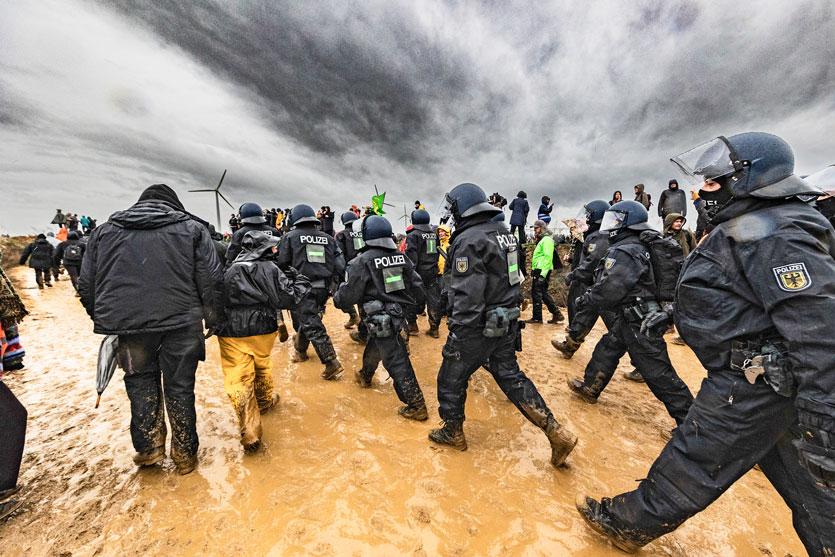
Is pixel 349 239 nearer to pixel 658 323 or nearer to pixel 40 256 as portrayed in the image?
A: pixel 658 323

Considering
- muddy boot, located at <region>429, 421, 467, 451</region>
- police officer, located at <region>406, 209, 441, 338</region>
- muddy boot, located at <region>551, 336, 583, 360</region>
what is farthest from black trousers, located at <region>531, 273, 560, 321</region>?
muddy boot, located at <region>429, 421, 467, 451</region>

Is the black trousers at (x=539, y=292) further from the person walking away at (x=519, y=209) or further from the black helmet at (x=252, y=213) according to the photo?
the black helmet at (x=252, y=213)

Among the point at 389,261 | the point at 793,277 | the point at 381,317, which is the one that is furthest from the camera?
the point at 389,261

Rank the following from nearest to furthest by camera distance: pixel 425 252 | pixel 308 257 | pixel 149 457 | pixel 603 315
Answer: pixel 149 457, pixel 603 315, pixel 308 257, pixel 425 252

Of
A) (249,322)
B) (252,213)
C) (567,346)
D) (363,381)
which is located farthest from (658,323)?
(252,213)

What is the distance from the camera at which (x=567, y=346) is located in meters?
5.82

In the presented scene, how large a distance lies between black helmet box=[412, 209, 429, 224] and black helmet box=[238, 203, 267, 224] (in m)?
2.89

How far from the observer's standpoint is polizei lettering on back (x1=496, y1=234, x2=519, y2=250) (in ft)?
10.1

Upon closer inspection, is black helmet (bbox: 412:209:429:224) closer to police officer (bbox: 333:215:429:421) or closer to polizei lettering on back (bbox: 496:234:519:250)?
police officer (bbox: 333:215:429:421)

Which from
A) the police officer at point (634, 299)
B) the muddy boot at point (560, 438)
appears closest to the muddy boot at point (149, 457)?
the muddy boot at point (560, 438)

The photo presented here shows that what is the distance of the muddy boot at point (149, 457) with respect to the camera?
2852 millimetres

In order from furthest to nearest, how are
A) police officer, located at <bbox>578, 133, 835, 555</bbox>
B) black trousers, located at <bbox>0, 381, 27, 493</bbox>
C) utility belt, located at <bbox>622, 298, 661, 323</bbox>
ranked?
utility belt, located at <bbox>622, 298, 661, 323</bbox>, black trousers, located at <bbox>0, 381, 27, 493</bbox>, police officer, located at <bbox>578, 133, 835, 555</bbox>

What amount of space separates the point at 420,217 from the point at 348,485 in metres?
5.09

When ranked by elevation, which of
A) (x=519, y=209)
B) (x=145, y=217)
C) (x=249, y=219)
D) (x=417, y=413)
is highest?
(x=519, y=209)
